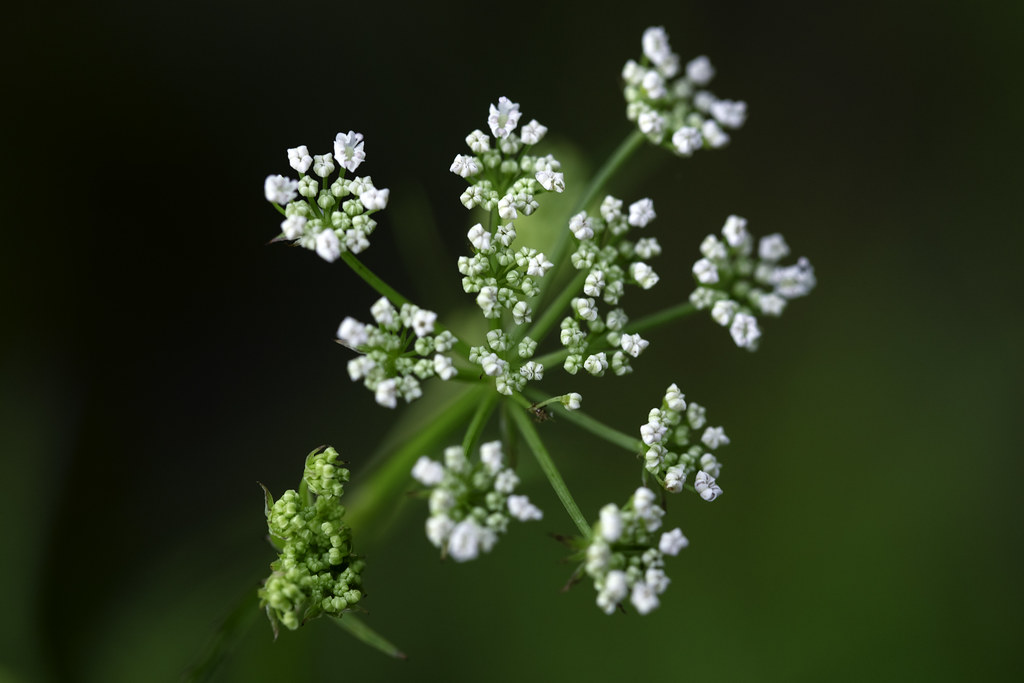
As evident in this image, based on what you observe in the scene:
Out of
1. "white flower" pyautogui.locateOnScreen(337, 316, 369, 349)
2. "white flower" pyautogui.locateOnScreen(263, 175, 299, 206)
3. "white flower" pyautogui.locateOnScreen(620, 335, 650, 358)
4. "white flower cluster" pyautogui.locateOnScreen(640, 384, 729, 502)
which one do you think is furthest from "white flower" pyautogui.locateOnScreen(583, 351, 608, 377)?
"white flower" pyautogui.locateOnScreen(263, 175, 299, 206)

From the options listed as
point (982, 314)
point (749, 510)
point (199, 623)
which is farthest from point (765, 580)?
point (199, 623)

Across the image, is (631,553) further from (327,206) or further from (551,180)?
(327,206)

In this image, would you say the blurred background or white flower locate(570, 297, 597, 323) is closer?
white flower locate(570, 297, 597, 323)

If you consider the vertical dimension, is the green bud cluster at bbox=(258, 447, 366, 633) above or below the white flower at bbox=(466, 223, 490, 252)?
below

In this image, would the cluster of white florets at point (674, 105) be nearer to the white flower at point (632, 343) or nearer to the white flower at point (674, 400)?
the white flower at point (632, 343)

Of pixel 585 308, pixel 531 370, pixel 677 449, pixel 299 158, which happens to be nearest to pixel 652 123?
pixel 585 308

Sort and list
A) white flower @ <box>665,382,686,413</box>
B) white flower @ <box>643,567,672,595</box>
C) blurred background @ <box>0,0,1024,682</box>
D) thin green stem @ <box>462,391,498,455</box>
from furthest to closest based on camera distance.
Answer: blurred background @ <box>0,0,1024,682</box> < white flower @ <box>665,382,686,413</box> < thin green stem @ <box>462,391,498,455</box> < white flower @ <box>643,567,672,595</box>

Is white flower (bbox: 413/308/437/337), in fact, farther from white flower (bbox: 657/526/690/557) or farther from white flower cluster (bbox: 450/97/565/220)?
white flower (bbox: 657/526/690/557)

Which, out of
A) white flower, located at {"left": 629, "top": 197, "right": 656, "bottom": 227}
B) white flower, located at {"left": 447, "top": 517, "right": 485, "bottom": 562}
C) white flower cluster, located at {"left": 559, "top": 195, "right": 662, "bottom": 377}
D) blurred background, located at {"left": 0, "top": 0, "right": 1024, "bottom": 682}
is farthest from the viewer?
blurred background, located at {"left": 0, "top": 0, "right": 1024, "bottom": 682}
